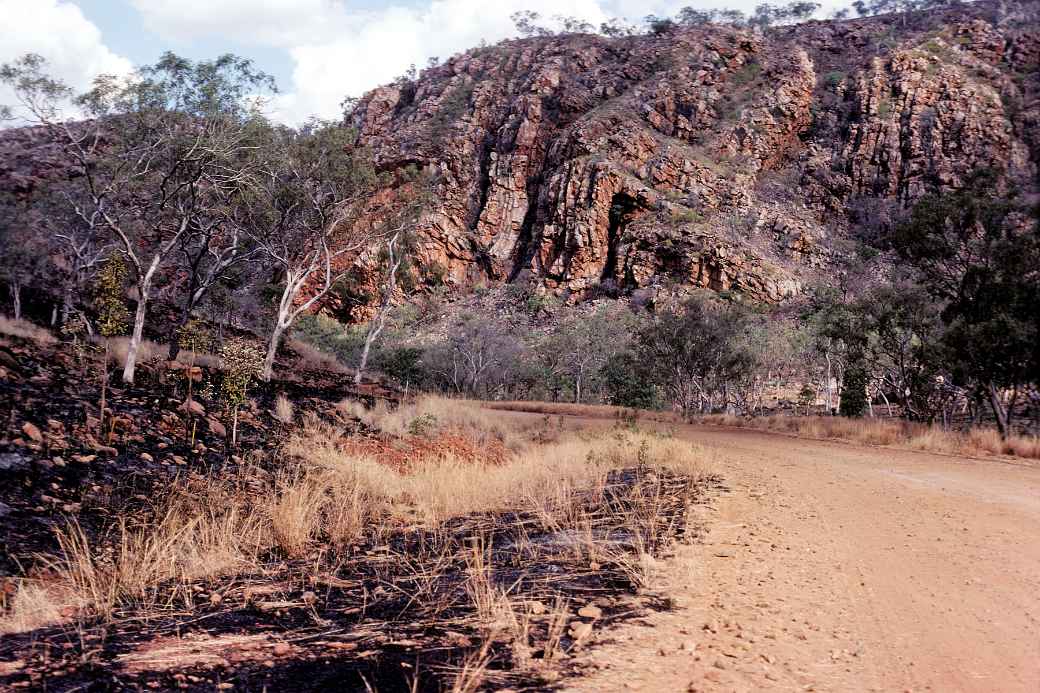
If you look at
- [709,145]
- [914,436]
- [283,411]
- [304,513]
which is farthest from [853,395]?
[709,145]

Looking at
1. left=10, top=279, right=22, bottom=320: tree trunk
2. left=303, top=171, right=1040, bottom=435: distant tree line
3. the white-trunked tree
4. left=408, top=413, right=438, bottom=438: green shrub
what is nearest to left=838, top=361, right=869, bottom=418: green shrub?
left=303, top=171, right=1040, bottom=435: distant tree line

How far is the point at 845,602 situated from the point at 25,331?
20229 millimetres

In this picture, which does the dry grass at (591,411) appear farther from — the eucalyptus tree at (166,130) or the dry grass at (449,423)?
the eucalyptus tree at (166,130)

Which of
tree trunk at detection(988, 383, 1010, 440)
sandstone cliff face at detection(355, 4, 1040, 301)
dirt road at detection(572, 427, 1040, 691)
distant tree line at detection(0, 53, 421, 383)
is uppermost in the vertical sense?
sandstone cliff face at detection(355, 4, 1040, 301)

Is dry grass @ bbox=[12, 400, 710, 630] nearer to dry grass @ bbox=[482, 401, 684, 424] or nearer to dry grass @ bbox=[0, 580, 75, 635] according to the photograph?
dry grass @ bbox=[0, 580, 75, 635]

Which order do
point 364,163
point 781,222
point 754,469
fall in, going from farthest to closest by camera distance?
point 781,222 → point 364,163 → point 754,469

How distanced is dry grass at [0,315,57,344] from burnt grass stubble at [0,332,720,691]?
1018cm

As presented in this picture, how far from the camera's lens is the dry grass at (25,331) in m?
15.5

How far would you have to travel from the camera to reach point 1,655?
9.46ft

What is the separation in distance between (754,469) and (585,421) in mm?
11487

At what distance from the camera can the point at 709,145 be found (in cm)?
6391

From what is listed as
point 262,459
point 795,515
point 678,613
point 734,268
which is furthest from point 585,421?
point 734,268

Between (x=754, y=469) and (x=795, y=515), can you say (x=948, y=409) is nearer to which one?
(x=754, y=469)

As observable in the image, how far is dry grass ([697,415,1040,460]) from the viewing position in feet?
40.8
